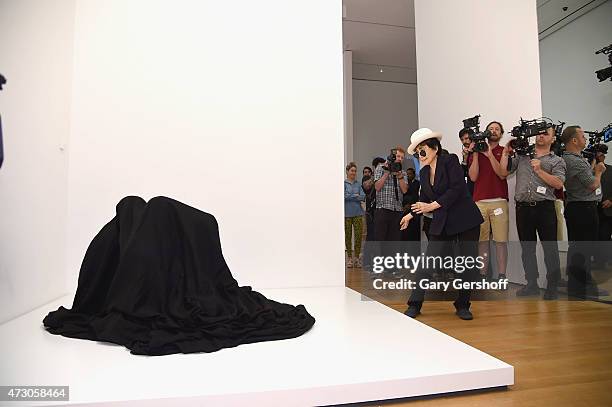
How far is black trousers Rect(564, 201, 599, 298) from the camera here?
3.61 metres

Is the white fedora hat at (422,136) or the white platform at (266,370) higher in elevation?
the white fedora hat at (422,136)

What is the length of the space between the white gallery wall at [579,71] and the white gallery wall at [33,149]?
4.32 m

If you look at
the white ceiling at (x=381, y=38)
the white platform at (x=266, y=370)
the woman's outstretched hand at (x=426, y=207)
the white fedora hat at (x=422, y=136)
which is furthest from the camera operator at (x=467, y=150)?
the white ceiling at (x=381, y=38)

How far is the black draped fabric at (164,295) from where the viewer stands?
6.83 feet

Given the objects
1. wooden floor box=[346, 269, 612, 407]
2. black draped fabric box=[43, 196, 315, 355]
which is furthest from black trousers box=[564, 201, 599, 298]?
black draped fabric box=[43, 196, 315, 355]

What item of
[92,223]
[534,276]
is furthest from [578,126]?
[92,223]

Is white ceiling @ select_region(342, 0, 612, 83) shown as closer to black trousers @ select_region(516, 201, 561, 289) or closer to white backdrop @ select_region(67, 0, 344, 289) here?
white backdrop @ select_region(67, 0, 344, 289)

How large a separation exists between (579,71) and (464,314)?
2573 mm

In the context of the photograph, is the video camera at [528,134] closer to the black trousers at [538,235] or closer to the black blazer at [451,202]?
the black trousers at [538,235]

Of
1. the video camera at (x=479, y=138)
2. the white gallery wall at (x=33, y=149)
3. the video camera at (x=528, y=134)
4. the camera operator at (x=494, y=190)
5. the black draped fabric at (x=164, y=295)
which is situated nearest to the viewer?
the black draped fabric at (x=164, y=295)

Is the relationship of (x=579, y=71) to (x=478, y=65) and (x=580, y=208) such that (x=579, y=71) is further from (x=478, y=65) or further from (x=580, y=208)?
(x=580, y=208)

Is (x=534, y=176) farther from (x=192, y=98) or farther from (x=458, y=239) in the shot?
(x=192, y=98)

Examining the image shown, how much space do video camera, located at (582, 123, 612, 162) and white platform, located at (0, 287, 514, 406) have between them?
251 centimetres

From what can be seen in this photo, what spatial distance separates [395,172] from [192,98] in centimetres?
224
